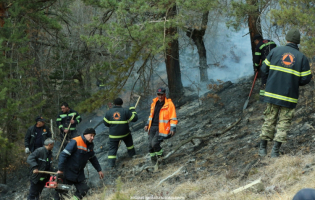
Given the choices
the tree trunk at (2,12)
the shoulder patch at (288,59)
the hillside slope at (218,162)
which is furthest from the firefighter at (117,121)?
the tree trunk at (2,12)

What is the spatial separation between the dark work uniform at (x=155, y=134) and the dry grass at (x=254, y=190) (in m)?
1.55

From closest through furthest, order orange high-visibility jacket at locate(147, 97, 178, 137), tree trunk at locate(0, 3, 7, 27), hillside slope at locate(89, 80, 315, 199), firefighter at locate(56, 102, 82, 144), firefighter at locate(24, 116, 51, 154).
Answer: hillside slope at locate(89, 80, 315, 199), orange high-visibility jacket at locate(147, 97, 178, 137), firefighter at locate(24, 116, 51, 154), firefighter at locate(56, 102, 82, 144), tree trunk at locate(0, 3, 7, 27)

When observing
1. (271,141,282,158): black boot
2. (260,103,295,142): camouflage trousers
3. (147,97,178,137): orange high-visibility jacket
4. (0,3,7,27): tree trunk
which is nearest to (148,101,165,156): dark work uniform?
A: (147,97,178,137): orange high-visibility jacket

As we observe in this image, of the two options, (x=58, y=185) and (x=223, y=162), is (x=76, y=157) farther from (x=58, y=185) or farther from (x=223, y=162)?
(x=223, y=162)

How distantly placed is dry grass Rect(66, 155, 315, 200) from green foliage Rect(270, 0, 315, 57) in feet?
7.42

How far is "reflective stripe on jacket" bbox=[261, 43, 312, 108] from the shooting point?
5762 millimetres

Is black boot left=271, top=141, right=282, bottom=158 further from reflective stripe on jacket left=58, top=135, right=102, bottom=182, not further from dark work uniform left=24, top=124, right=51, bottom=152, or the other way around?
dark work uniform left=24, top=124, right=51, bottom=152

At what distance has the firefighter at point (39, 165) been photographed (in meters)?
6.94

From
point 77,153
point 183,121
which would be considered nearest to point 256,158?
point 77,153

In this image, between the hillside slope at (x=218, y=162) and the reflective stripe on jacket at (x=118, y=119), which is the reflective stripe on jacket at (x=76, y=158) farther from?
the reflective stripe on jacket at (x=118, y=119)

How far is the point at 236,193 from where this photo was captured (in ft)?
16.2

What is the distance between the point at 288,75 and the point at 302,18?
4.80ft

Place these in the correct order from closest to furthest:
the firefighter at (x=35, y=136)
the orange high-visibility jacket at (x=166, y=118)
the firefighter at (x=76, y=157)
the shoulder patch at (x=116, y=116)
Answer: the firefighter at (x=76, y=157), the orange high-visibility jacket at (x=166, y=118), the shoulder patch at (x=116, y=116), the firefighter at (x=35, y=136)

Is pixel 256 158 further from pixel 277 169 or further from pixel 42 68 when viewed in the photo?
pixel 42 68
